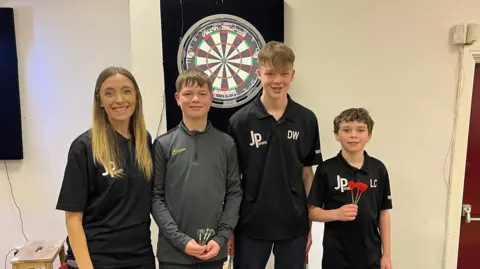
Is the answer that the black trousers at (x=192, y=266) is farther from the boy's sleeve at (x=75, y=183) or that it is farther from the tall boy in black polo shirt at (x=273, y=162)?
the boy's sleeve at (x=75, y=183)

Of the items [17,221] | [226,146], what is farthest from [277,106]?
[17,221]

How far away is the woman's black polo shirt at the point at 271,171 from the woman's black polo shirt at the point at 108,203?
460mm

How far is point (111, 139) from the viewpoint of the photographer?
1.44m

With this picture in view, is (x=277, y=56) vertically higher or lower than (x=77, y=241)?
higher

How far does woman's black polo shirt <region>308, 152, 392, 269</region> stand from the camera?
165 cm

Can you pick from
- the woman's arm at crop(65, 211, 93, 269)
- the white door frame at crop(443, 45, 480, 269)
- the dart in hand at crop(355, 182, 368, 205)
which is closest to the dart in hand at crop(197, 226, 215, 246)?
the woman's arm at crop(65, 211, 93, 269)

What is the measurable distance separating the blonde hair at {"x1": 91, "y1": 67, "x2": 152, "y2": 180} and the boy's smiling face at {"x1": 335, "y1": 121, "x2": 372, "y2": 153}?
0.84 meters

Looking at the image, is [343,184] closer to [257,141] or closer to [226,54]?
[257,141]

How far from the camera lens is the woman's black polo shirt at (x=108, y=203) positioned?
1371 millimetres

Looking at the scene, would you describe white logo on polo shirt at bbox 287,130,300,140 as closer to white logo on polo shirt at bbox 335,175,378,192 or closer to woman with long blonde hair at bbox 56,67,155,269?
white logo on polo shirt at bbox 335,175,378,192

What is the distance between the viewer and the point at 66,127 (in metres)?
2.89

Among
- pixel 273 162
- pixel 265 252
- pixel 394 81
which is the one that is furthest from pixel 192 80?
pixel 394 81

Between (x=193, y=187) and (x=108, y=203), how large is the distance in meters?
0.32

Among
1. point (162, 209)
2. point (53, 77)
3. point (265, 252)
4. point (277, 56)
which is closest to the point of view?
point (162, 209)
